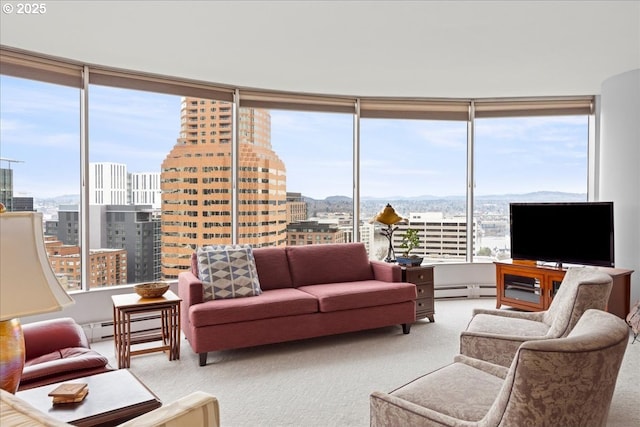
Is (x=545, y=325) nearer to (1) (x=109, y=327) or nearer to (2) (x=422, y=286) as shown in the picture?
(2) (x=422, y=286)

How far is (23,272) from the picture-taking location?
1443 mm

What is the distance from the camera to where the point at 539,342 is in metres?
1.41

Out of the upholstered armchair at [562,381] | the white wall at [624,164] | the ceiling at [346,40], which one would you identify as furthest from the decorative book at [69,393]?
the white wall at [624,164]

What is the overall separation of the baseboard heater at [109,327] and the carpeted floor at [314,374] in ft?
0.30

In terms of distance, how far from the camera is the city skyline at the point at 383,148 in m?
4.72

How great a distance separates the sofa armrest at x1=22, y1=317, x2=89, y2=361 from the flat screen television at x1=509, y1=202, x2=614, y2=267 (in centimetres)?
457

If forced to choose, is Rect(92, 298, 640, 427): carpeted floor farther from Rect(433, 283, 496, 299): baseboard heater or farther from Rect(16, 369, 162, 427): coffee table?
Rect(433, 283, 496, 299): baseboard heater

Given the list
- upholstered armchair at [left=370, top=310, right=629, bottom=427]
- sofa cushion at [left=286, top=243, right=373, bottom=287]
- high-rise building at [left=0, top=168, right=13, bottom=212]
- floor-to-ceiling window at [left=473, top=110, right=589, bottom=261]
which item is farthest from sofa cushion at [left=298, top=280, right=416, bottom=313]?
high-rise building at [left=0, top=168, right=13, bottom=212]

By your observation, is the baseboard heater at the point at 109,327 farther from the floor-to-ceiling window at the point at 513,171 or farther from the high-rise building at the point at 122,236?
the floor-to-ceiling window at the point at 513,171

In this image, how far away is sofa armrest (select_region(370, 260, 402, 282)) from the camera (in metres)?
4.62

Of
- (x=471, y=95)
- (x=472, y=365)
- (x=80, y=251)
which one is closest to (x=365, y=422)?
(x=472, y=365)

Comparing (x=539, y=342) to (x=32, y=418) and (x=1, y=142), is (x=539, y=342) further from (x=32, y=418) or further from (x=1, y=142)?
(x=1, y=142)

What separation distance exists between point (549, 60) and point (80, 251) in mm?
4869

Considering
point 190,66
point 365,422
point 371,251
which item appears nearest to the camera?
point 365,422
